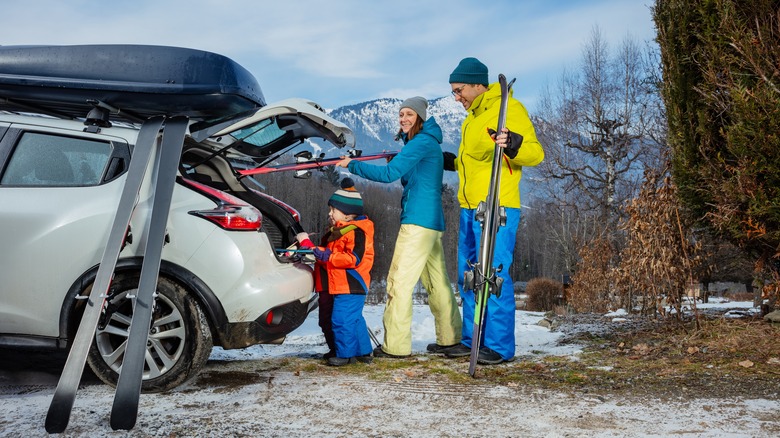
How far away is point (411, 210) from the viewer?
16.5 ft

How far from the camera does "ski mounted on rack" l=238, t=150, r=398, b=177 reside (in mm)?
5004

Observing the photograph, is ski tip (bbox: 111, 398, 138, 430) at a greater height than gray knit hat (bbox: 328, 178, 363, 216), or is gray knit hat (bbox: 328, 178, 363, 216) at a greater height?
gray knit hat (bbox: 328, 178, 363, 216)

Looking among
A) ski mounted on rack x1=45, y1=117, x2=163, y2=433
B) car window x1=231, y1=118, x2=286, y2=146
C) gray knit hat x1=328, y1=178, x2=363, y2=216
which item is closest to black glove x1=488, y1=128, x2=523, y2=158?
gray knit hat x1=328, y1=178, x2=363, y2=216

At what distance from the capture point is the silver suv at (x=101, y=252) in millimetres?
3850

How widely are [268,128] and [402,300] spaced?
1.64 m

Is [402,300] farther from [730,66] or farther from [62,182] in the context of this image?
[730,66]

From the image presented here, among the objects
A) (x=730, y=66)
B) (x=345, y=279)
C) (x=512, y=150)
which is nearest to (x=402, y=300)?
(x=345, y=279)

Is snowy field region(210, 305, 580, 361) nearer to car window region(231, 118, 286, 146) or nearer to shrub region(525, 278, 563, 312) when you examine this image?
car window region(231, 118, 286, 146)

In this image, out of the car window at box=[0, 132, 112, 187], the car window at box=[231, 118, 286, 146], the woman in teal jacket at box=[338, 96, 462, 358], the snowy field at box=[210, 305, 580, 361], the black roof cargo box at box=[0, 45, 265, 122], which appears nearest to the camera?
the car window at box=[0, 132, 112, 187]

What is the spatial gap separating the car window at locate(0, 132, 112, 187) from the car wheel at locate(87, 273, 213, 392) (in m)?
0.67

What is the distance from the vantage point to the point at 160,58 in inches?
163

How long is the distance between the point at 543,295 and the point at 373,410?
19.4 metres

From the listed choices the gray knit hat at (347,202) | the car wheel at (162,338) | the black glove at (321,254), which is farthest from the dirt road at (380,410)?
the gray knit hat at (347,202)

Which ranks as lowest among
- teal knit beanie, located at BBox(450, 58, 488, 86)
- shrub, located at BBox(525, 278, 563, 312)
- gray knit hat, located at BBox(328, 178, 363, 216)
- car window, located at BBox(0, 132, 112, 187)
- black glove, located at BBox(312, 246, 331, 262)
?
shrub, located at BBox(525, 278, 563, 312)
